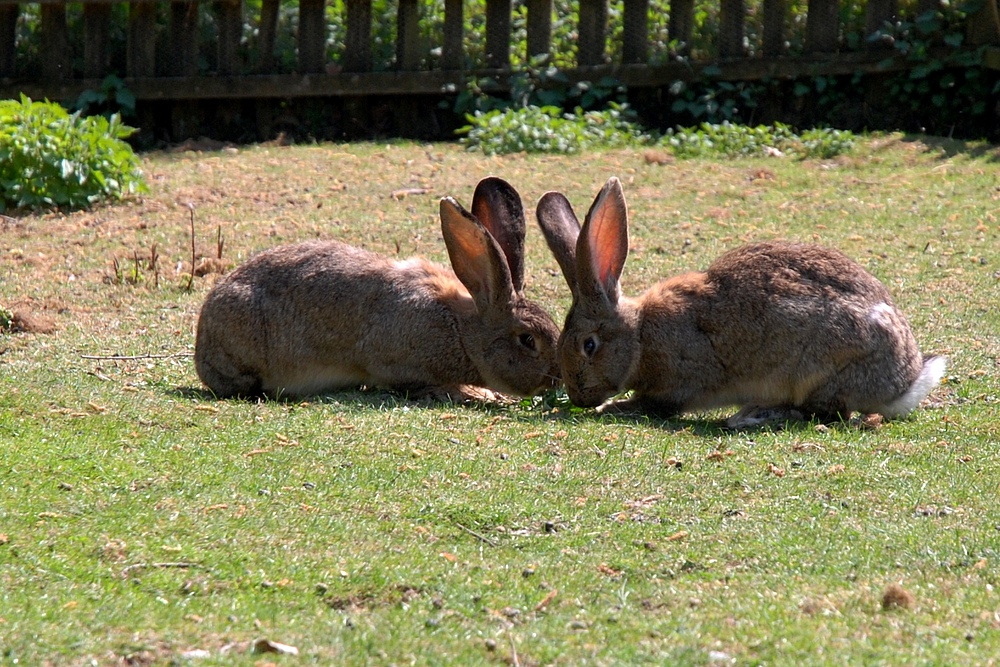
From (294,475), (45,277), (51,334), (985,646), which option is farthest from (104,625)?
(45,277)

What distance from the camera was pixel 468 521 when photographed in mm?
5414

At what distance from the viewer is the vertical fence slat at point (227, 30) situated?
15.8 meters

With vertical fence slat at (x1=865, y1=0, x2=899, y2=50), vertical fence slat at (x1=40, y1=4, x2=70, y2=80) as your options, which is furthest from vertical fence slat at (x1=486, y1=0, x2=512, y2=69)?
vertical fence slat at (x1=40, y1=4, x2=70, y2=80)

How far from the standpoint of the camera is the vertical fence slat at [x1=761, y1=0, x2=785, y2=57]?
15.2 m

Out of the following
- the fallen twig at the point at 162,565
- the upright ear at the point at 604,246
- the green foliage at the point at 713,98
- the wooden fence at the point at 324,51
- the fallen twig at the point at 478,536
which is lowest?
the fallen twig at the point at 478,536

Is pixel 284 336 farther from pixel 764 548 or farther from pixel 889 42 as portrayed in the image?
pixel 889 42

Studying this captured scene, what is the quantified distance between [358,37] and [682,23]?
4.00 m

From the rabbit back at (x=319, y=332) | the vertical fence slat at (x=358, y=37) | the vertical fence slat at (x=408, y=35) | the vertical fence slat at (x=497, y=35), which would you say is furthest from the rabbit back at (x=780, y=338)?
the vertical fence slat at (x=358, y=37)

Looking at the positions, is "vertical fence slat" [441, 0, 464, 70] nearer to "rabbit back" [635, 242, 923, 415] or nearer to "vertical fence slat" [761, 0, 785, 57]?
"vertical fence slat" [761, 0, 785, 57]

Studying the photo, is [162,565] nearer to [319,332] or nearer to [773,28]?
[319,332]

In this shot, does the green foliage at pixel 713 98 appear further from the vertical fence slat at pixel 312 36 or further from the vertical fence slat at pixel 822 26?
the vertical fence slat at pixel 312 36

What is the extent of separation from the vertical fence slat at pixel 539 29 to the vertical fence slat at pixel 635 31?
0.92 metres

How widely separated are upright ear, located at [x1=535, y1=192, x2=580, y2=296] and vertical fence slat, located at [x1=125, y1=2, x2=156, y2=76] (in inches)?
372

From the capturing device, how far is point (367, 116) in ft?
53.2
